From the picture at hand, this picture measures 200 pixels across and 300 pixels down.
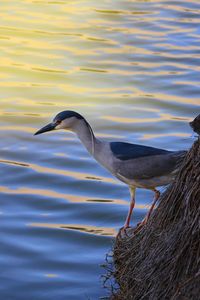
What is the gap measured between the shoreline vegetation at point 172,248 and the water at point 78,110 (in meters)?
1.02

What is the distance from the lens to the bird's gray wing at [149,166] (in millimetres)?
9617

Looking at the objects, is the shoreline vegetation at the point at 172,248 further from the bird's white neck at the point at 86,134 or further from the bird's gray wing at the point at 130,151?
the bird's white neck at the point at 86,134

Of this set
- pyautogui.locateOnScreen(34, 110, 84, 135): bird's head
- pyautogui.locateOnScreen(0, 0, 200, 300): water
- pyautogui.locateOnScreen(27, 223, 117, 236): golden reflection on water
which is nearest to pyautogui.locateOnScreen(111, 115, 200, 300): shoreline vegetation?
pyautogui.locateOnScreen(0, 0, 200, 300): water

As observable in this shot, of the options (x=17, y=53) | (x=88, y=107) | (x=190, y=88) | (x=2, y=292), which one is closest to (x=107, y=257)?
(x=2, y=292)

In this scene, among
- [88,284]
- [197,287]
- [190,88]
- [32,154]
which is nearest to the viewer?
[197,287]

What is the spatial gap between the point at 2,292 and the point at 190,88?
735 cm

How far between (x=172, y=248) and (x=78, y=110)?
7.17 meters

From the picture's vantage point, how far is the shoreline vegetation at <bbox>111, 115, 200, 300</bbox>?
25.5 feet

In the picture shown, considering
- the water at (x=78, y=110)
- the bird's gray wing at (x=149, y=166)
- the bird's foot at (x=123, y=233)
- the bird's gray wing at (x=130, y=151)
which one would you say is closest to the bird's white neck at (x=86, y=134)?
the bird's gray wing at (x=130, y=151)

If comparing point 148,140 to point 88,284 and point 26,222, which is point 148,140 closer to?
point 26,222

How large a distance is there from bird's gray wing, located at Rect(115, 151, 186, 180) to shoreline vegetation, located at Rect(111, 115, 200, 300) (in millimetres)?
849

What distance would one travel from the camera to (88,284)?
986cm

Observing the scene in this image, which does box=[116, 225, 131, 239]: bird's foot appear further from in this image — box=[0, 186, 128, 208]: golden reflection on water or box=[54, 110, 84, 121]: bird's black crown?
box=[0, 186, 128, 208]: golden reflection on water

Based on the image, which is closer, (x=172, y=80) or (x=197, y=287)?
(x=197, y=287)
